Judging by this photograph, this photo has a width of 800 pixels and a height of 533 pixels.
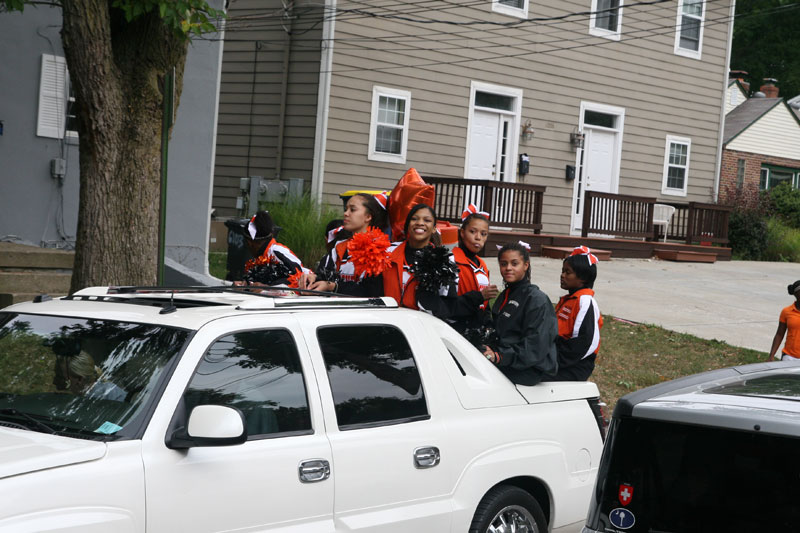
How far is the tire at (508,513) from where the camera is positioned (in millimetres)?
4715

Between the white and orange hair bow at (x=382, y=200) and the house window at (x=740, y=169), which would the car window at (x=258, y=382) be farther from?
the house window at (x=740, y=169)

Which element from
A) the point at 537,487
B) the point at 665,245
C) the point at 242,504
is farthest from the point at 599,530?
the point at 665,245

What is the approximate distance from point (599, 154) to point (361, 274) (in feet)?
54.5

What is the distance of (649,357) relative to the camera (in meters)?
11.5

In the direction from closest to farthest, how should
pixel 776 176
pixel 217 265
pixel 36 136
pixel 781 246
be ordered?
pixel 36 136
pixel 217 265
pixel 781 246
pixel 776 176

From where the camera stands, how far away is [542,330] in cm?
600

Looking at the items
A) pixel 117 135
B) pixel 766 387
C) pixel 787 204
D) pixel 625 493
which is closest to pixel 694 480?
pixel 625 493

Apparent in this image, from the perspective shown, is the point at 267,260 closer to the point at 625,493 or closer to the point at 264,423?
the point at 264,423

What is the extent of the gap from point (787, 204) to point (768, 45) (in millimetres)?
23695

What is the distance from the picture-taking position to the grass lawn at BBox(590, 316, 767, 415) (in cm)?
1054

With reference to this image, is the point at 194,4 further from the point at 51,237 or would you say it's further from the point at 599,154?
the point at 599,154

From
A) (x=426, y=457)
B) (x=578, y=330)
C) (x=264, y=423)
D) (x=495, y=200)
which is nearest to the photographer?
(x=264, y=423)

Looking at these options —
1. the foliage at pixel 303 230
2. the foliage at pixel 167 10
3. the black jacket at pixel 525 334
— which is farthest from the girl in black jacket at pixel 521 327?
the foliage at pixel 303 230

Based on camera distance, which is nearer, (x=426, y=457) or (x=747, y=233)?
(x=426, y=457)
